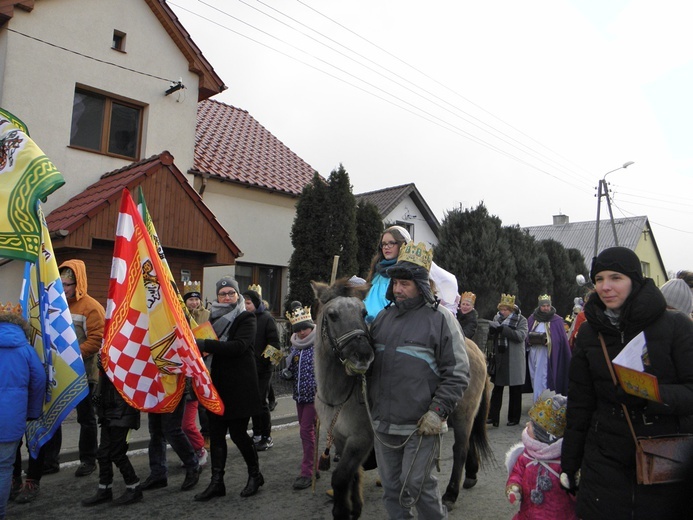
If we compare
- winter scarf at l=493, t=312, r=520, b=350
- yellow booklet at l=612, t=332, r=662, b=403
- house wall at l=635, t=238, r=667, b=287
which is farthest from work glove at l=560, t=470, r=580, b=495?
house wall at l=635, t=238, r=667, b=287

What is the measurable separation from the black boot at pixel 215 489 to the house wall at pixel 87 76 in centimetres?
741

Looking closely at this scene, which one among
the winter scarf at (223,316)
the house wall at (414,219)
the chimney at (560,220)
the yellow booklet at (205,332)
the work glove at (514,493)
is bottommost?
the work glove at (514,493)

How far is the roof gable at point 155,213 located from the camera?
909 centimetres

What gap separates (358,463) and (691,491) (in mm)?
2216

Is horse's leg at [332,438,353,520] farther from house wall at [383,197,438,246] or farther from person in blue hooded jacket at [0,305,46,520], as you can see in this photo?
house wall at [383,197,438,246]

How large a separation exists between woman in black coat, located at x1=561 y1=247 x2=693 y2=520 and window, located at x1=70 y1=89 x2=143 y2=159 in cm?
1075

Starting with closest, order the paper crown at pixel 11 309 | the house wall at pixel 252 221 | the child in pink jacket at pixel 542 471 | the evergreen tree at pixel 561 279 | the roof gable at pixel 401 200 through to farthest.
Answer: the child in pink jacket at pixel 542 471
the paper crown at pixel 11 309
the house wall at pixel 252 221
the roof gable at pixel 401 200
the evergreen tree at pixel 561 279

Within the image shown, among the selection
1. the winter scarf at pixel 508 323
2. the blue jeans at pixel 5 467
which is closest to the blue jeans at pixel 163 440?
the blue jeans at pixel 5 467

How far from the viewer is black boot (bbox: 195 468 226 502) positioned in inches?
191

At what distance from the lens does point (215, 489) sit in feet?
16.1

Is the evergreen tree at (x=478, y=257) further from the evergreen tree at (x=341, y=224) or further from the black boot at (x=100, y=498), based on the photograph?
the black boot at (x=100, y=498)

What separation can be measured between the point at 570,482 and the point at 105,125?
36.6 ft

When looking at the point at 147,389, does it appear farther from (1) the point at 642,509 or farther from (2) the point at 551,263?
(2) the point at 551,263

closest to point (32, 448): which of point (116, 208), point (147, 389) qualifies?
point (147, 389)
